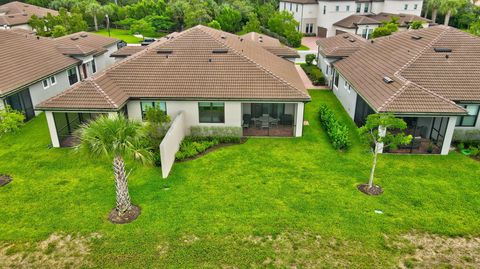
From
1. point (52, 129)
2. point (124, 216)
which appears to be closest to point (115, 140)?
point (124, 216)

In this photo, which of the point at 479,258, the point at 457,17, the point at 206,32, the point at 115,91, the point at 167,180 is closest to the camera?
the point at 479,258

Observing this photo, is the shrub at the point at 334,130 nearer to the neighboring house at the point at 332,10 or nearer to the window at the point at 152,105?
the window at the point at 152,105

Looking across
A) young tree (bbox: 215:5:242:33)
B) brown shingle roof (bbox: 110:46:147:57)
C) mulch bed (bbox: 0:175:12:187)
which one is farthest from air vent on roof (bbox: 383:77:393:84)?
young tree (bbox: 215:5:242:33)

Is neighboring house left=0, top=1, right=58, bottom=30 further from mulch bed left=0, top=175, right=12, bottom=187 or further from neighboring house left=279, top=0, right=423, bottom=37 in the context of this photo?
mulch bed left=0, top=175, right=12, bottom=187

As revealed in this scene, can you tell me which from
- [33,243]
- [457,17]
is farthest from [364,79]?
[457,17]

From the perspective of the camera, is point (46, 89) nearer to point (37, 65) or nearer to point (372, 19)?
point (37, 65)

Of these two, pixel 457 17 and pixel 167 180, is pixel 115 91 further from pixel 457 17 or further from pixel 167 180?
pixel 457 17
